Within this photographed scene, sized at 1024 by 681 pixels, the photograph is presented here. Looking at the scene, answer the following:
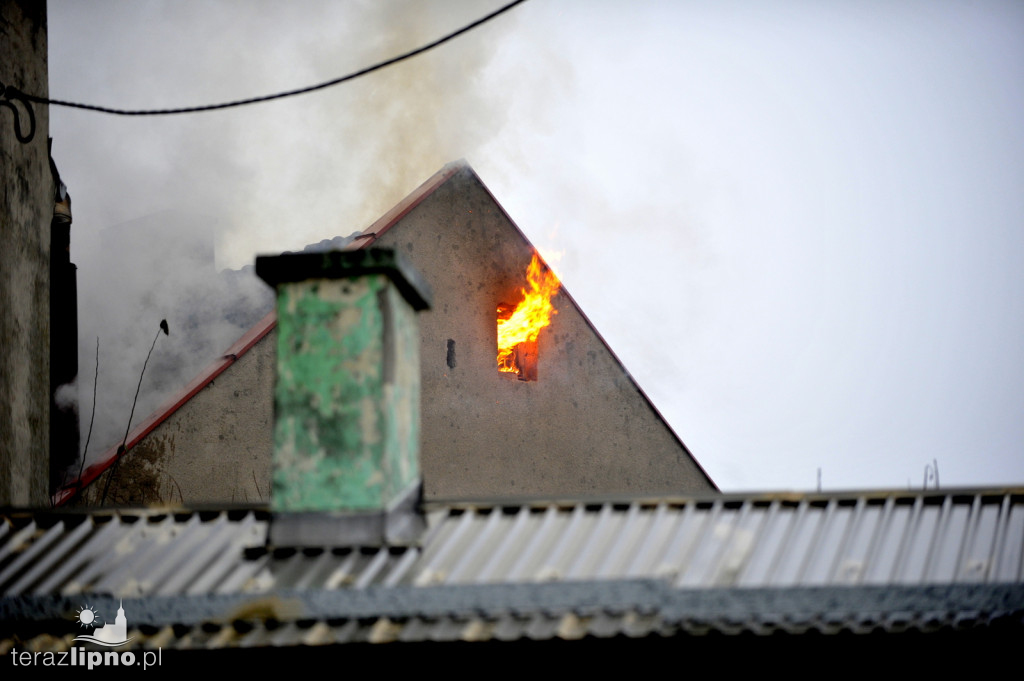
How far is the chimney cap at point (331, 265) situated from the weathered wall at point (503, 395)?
5703 mm

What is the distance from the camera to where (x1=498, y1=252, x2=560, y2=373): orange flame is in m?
12.6

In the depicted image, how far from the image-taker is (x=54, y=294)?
37.0 feet

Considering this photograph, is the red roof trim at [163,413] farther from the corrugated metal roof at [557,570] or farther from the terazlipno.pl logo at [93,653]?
the terazlipno.pl logo at [93,653]

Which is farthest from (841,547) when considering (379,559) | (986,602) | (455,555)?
(379,559)

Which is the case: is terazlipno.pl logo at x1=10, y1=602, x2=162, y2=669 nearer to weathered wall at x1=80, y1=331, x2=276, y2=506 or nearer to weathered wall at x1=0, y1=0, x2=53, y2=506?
weathered wall at x1=0, y1=0, x2=53, y2=506

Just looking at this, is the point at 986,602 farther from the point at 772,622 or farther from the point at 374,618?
the point at 374,618

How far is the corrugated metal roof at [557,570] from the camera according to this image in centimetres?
439

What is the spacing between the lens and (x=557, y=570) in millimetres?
4785

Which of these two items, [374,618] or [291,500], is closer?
[374,618]

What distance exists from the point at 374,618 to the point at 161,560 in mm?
1341

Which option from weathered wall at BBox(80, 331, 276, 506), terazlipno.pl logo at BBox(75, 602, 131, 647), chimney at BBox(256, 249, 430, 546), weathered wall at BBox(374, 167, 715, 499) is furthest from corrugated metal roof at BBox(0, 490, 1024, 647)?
weathered wall at BBox(374, 167, 715, 499)

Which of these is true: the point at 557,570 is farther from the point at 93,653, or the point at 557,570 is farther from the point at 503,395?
the point at 503,395

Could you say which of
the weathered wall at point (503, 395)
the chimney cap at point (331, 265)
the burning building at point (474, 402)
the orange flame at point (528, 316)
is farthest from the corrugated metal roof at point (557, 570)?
the orange flame at point (528, 316)

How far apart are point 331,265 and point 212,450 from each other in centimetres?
512
